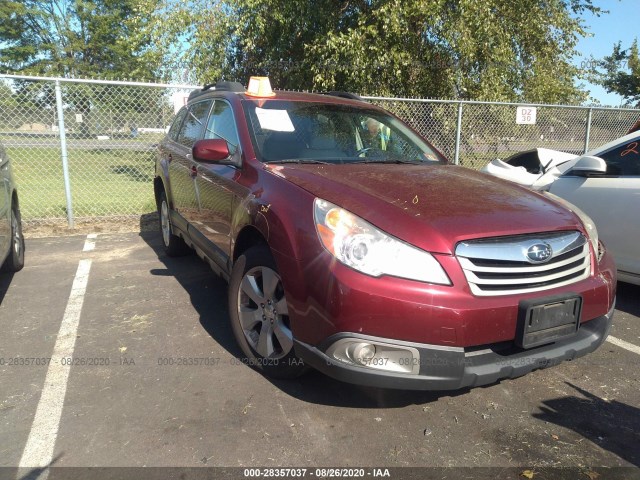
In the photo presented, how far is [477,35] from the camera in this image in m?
9.70

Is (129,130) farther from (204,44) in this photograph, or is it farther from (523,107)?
(523,107)

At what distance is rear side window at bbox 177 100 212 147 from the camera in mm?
4516

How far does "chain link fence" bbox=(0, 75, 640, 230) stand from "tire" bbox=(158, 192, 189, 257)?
2.10 meters

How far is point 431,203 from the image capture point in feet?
8.73

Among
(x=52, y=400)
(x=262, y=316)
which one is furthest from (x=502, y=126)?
(x=52, y=400)

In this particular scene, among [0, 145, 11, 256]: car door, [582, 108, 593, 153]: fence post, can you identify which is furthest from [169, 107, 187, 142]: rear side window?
[582, 108, 593, 153]: fence post

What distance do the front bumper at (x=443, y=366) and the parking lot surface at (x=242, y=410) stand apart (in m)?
0.38

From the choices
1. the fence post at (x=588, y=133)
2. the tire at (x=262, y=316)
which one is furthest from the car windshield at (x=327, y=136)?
the fence post at (x=588, y=133)

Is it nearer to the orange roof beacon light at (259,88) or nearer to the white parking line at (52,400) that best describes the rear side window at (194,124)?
the orange roof beacon light at (259,88)

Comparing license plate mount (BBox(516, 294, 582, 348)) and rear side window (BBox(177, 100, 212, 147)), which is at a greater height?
rear side window (BBox(177, 100, 212, 147))

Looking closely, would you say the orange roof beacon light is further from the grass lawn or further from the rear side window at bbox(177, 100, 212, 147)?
the grass lawn

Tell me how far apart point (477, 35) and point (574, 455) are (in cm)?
902

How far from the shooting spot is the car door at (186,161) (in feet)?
14.6

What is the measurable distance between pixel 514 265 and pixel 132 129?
9620mm
